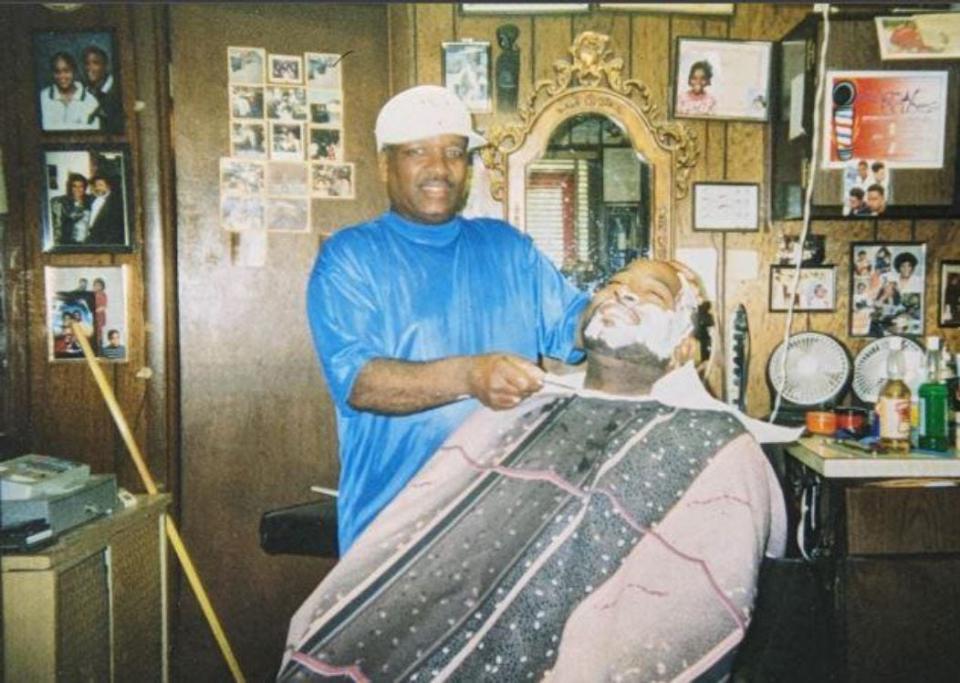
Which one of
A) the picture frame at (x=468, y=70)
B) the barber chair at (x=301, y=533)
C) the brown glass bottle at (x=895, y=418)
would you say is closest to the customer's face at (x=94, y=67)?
the picture frame at (x=468, y=70)

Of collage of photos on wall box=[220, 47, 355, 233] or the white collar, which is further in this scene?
collage of photos on wall box=[220, 47, 355, 233]

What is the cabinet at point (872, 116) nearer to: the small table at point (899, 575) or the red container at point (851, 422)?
the red container at point (851, 422)

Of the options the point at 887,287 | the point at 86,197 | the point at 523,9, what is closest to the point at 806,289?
the point at 887,287

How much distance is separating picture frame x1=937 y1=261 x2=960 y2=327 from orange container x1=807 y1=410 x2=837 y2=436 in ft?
2.31

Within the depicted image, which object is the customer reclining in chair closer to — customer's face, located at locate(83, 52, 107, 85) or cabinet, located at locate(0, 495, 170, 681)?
cabinet, located at locate(0, 495, 170, 681)

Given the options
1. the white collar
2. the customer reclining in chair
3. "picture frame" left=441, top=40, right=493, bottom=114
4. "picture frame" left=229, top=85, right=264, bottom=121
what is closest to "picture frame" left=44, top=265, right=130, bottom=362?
"picture frame" left=229, top=85, right=264, bottom=121

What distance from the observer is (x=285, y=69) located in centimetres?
242

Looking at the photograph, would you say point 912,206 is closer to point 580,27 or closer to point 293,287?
point 580,27

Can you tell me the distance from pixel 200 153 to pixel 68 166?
17.5 inches

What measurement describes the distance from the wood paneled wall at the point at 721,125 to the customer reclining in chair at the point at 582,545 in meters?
1.30

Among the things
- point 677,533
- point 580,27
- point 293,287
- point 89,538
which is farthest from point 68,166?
point 677,533

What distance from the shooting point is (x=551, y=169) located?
2385mm

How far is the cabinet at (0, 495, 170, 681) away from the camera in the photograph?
1577mm

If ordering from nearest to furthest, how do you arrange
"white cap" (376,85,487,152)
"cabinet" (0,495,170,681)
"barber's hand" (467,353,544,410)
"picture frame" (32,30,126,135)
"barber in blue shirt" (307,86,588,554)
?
"barber's hand" (467,353,544,410) < "barber in blue shirt" (307,86,588,554) < "white cap" (376,85,487,152) < "cabinet" (0,495,170,681) < "picture frame" (32,30,126,135)
